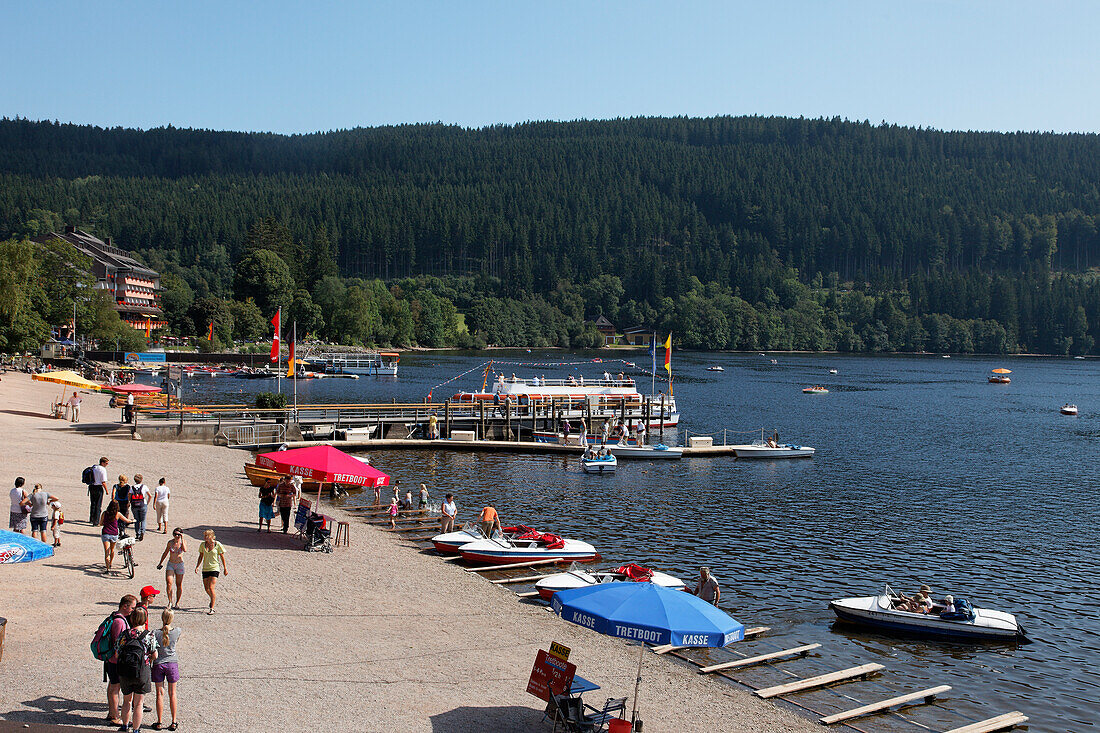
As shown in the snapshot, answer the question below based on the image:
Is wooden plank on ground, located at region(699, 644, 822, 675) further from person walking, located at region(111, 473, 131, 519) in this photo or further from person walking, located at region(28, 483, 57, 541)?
person walking, located at region(28, 483, 57, 541)

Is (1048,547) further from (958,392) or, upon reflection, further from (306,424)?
(958,392)

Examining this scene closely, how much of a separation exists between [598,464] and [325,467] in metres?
25.2

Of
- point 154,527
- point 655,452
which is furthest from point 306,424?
point 154,527

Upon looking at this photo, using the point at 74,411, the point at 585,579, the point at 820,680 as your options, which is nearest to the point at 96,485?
the point at 585,579

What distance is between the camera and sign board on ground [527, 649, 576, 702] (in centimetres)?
1460

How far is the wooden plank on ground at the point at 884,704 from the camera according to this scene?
17.6m

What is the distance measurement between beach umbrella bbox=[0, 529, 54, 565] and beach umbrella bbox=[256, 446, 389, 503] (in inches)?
427

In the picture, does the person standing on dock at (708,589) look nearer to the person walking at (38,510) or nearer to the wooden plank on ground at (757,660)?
the wooden plank on ground at (757,660)

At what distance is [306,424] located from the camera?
177 ft

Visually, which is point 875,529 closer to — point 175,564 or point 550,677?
point 550,677

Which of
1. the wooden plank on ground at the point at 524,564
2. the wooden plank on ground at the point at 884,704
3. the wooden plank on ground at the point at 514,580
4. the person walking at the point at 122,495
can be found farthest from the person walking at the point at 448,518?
the wooden plank on ground at the point at 884,704

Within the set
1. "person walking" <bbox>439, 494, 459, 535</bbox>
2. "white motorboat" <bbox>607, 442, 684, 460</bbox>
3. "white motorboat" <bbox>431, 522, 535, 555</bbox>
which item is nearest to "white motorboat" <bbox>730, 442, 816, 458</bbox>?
"white motorboat" <bbox>607, 442, 684, 460</bbox>

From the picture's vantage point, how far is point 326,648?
17.6m

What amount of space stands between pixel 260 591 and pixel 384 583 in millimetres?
3549
